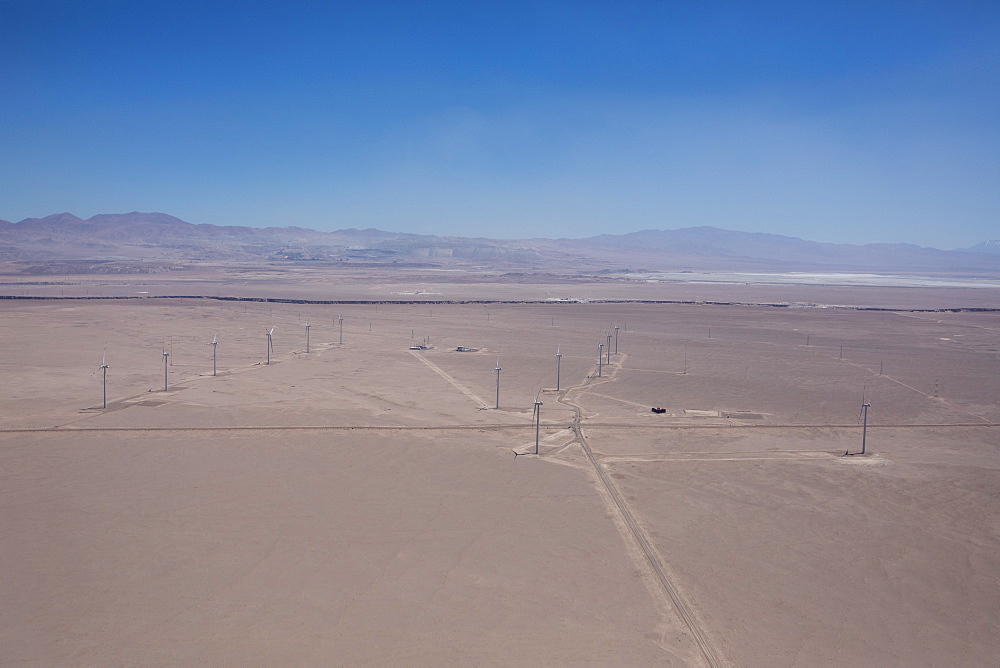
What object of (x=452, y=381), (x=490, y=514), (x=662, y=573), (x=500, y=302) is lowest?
(x=662, y=573)

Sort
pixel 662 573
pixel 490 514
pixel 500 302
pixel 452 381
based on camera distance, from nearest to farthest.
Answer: pixel 662 573
pixel 490 514
pixel 452 381
pixel 500 302

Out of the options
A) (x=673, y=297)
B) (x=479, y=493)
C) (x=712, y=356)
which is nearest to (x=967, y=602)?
(x=479, y=493)

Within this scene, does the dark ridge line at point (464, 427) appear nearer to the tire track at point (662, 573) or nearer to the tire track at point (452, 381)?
the tire track at point (662, 573)

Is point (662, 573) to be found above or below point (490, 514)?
below

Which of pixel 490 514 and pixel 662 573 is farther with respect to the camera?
pixel 490 514

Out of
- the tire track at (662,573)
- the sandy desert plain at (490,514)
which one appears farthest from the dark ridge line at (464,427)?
the tire track at (662,573)

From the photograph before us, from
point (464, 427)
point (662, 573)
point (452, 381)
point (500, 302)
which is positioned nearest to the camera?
point (662, 573)

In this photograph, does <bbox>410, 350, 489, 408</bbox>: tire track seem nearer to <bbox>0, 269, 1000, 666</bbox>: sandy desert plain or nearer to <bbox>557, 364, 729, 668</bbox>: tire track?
<bbox>0, 269, 1000, 666</bbox>: sandy desert plain

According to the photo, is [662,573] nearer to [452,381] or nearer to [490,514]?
[490,514]

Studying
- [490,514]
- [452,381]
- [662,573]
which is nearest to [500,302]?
[452,381]
